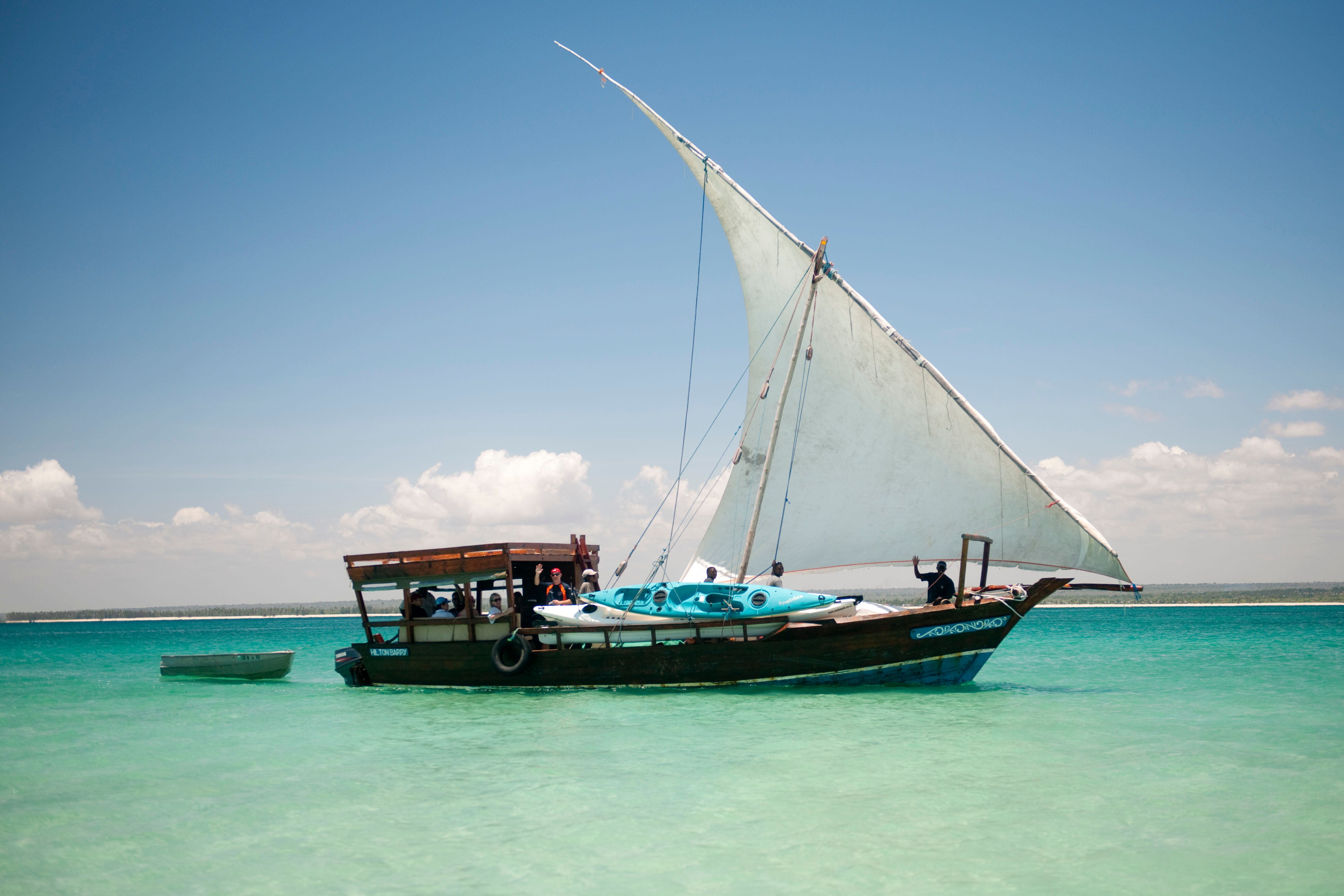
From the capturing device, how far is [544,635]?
20.0 metres

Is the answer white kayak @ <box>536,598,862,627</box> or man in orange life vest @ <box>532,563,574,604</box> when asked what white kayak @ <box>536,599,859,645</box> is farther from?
man in orange life vest @ <box>532,563,574,604</box>

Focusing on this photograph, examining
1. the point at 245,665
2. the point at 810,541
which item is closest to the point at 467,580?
the point at 810,541

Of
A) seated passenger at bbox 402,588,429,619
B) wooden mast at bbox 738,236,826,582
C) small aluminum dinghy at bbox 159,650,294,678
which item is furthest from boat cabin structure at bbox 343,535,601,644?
small aluminum dinghy at bbox 159,650,294,678

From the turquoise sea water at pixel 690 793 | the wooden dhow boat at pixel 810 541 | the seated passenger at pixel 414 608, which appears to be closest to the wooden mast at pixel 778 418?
the wooden dhow boat at pixel 810 541

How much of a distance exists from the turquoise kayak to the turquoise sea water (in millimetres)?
1741

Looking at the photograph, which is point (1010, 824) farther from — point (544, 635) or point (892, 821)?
point (544, 635)

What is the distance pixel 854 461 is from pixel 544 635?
795cm

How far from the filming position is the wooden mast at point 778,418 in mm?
20188

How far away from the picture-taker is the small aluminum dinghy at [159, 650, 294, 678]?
97.5 feet

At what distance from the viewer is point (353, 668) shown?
23391mm

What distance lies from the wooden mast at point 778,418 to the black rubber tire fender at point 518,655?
4.93 metres

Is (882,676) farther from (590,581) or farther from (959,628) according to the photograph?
(590,581)

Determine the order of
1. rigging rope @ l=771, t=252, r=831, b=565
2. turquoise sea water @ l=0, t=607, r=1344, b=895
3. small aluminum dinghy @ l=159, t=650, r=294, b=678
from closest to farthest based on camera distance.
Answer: turquoise sea water @ l=0, t=607, r=1344, b=895, rigging rope @ l=771, t=252, r=831, b=565, small aluminum dinghy @ l=159, t=650, r=294, b=678

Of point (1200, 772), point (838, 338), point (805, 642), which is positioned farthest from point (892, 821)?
point (838, 338)
